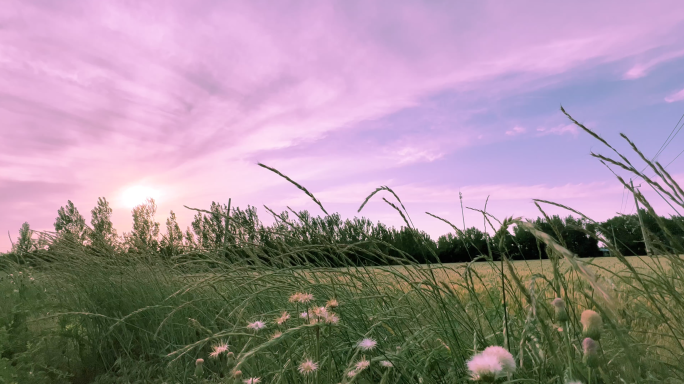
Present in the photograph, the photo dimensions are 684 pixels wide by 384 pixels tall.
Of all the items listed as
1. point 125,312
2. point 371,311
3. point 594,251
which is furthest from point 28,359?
point 594,251

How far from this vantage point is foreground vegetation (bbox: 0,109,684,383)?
1.17m

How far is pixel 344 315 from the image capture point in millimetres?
1881

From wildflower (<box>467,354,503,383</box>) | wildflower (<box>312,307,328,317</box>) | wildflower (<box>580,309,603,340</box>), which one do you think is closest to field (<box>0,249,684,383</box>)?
wildflower (<box>312,307,328,317</box>)

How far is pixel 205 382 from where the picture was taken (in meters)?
Answer: 2.46

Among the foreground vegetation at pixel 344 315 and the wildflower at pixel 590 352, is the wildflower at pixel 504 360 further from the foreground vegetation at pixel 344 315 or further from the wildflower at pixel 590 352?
the wildflower at pixel 590 352

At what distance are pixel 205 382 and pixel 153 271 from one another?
1.96 m

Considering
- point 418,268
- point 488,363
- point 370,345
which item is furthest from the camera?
point 418,268

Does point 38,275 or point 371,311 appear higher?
point 38,275

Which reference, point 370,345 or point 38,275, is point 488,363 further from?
point 38,275

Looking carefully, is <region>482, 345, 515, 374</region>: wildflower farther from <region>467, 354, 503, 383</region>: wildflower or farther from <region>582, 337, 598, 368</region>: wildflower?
<region>582, 337, 598, 368</region>: wildflower

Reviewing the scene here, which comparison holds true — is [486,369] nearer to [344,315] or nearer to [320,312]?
[320,312]

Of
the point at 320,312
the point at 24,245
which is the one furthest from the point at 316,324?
the point at 24,245

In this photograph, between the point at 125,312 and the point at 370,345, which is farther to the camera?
the point at 125,312

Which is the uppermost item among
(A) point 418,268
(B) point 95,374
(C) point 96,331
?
(A) point 418,268
